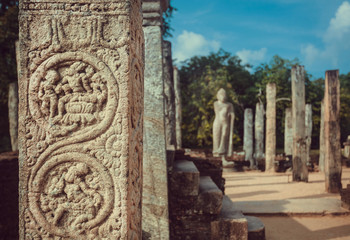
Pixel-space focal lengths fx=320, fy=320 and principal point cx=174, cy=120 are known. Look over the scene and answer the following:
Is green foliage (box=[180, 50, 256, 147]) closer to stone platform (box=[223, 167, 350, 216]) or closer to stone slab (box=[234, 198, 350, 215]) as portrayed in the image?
stone platform (box=[223, 167, 350, 216])

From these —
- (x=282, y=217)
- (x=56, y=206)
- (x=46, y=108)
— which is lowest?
(x=282, y=217)

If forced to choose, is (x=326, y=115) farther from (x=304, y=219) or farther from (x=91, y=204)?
(x=91, y=204)

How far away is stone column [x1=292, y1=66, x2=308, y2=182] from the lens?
8492 mm

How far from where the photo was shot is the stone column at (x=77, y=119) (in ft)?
6.38

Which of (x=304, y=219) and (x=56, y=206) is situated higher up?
(x=56, y=206)

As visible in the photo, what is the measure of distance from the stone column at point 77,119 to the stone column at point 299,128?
7360 mm

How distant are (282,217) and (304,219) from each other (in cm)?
34

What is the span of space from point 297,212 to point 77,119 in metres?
4.65

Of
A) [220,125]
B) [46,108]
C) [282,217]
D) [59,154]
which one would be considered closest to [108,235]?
[59,154]

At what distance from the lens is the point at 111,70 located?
1.95m

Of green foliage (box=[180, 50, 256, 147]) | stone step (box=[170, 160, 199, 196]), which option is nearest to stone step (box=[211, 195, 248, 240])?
stone step (box=[170, 160, 199, 196])

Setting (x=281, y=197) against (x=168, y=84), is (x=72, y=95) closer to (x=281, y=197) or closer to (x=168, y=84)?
(x=168, y=84)

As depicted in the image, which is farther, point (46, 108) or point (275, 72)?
point (275, 72)

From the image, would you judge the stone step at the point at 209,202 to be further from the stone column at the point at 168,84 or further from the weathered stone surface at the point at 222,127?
the weathered stone surface at the point at 222,127
